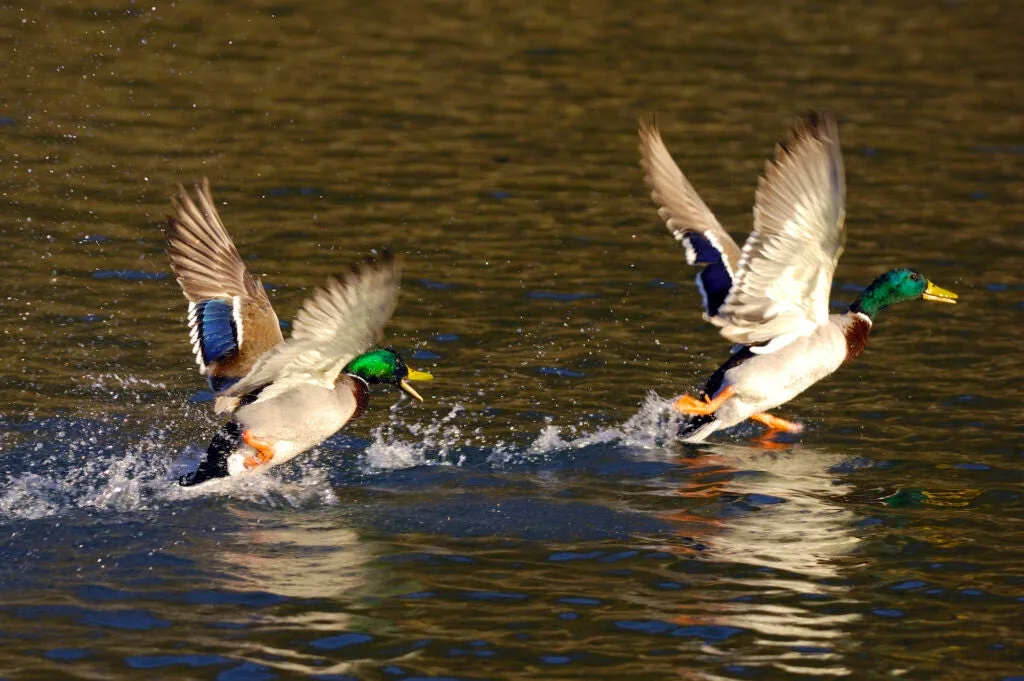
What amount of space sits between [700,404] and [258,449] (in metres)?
2.66

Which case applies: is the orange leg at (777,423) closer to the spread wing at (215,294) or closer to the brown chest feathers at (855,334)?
the brown chest feathers at (855,334)

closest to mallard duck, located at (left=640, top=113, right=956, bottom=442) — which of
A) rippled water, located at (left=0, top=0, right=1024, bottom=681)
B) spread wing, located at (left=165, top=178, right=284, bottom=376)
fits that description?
rippled water, located at (left=0, top=0, right=1024, bottom=681)

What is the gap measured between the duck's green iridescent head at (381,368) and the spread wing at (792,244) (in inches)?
74.5

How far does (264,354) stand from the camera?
845 centimetres

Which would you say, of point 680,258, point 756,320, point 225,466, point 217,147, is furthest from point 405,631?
point 217,147

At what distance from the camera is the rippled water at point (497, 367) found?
7.31m

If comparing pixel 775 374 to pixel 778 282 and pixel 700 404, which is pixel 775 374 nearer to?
pixel 700 404

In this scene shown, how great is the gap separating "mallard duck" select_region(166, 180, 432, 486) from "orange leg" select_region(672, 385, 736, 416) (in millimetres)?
1572

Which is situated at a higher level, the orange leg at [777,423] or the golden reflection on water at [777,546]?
the orange leg at [777,423]

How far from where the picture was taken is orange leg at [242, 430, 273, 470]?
895 centimetres

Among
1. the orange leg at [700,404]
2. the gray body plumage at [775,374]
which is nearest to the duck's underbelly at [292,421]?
the orange leg at [700,404]

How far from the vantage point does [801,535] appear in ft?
27.9

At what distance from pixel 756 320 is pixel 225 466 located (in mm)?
3239

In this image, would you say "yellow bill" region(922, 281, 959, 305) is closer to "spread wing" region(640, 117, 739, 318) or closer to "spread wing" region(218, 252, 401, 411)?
"spread wing" region(640, 117, 739, 318)
